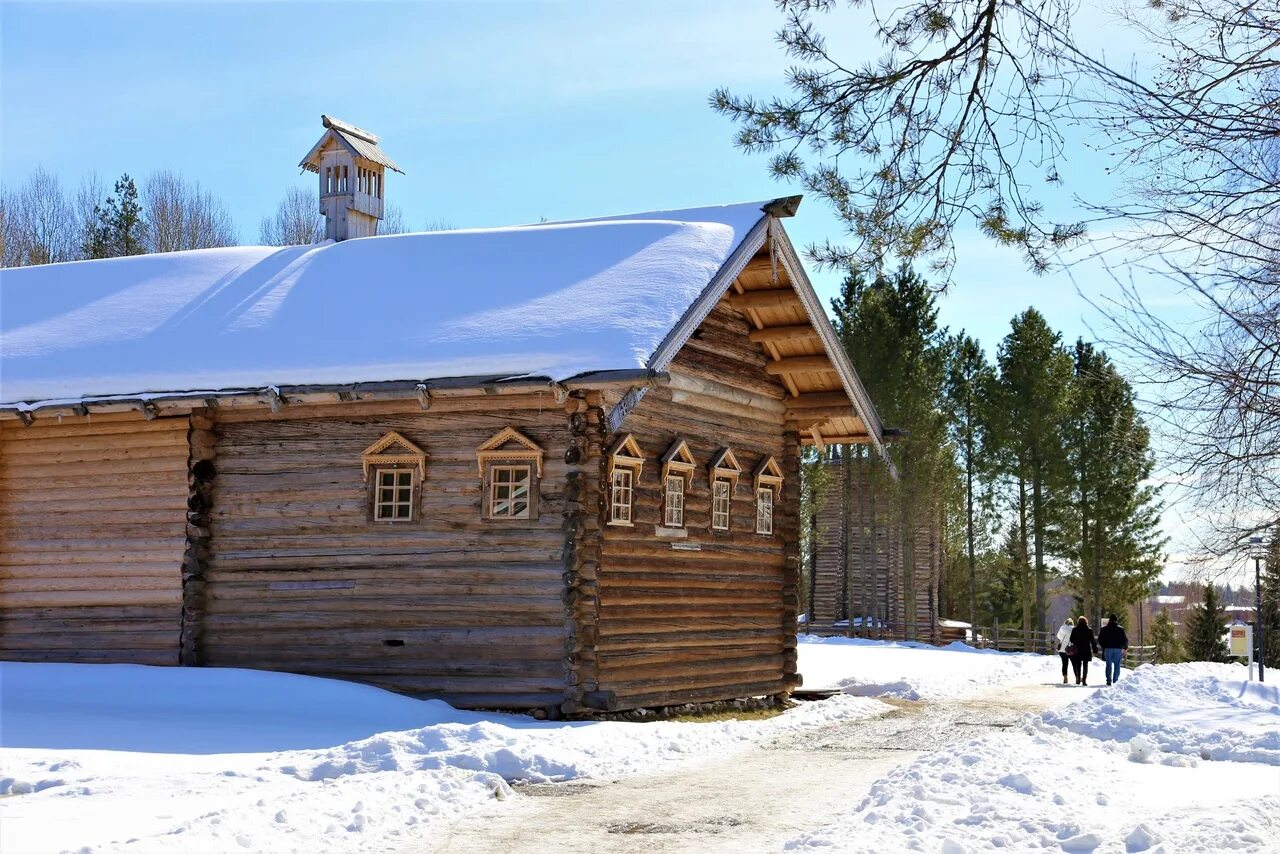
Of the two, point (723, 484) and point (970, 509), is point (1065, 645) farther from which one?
point (970, 509)

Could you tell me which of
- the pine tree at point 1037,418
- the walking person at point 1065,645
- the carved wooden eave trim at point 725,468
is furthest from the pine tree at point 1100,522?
the carved wooden eave trim at point 725,468

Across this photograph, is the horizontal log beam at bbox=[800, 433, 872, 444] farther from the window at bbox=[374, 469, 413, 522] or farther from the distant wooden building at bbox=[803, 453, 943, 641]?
the distant wooden building at bbox=[803, 453, 943, 641]

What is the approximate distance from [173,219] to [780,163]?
5645 centimetres

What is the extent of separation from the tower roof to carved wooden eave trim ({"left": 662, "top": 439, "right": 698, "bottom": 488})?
1118 cm

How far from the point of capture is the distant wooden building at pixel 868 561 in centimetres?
4712

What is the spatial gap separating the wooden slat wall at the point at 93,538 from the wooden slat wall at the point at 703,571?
6044 mm

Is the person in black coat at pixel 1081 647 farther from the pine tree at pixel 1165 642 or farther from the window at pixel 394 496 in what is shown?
the pine tree at pixel 1165 642

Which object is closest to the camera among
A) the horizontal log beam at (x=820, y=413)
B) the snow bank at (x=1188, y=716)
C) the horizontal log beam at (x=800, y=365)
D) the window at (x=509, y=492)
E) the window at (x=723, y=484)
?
the snow bank at (x=1188, y=716)

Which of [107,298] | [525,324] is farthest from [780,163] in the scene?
[107,298]

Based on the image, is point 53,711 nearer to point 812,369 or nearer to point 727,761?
point 727,761

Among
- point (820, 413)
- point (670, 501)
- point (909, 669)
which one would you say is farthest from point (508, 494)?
point (909, 669)

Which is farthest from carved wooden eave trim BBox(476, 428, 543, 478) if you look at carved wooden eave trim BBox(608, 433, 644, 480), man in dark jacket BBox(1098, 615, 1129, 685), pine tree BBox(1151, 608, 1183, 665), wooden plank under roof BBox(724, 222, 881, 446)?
pine tree BBox(1151, 608, 1183, 665)

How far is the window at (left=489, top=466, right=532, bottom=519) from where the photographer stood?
17.2m

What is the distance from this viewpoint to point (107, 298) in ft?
72.3
